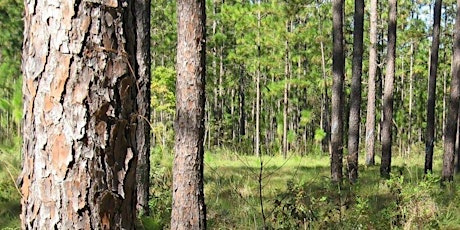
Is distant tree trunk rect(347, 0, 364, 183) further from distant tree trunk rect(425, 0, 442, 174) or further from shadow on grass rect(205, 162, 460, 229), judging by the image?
shadow on grass rect(205, 162, 460, 229)

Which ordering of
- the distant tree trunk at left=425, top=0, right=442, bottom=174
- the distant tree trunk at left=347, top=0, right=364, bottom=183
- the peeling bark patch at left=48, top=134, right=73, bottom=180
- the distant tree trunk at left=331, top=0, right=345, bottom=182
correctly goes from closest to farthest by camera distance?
the peeling bark patch at left=48, top=134, right=73, bottom=180 < the distant tree trunk at left=331, top=0, right=345, bottom=182 < the distant tree trunk at left=347, top=0, right=364, bottom=183 < the distant tree trunk at left=425, top=0, right=442, bottom=174

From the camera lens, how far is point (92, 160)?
1553mm

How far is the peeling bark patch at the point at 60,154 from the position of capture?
60.2 inches

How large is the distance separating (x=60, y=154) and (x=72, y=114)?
0.13 meters

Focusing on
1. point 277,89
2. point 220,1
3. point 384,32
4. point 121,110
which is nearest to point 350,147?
point 277,89

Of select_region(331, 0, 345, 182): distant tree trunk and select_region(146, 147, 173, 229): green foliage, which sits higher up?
select_region(331, 0, 345, 182): distant tree trunk

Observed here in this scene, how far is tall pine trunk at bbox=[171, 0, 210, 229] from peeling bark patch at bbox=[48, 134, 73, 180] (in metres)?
3.33

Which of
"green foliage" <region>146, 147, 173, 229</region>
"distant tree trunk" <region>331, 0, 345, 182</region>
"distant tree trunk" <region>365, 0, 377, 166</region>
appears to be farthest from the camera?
"distant tree trunk" <region>365, 0, 377, 166</region>

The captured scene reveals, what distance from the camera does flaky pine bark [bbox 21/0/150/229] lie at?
1.54 m

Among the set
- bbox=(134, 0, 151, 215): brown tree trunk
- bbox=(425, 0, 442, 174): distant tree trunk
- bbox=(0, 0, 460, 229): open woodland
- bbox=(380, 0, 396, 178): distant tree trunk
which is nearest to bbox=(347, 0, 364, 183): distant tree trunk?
bbox=(0, 0, 460, 229): open woodland

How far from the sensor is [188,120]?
16.0 ft

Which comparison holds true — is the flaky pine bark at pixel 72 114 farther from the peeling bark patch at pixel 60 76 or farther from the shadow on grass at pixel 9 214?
the shadow on grass at pixel 9 214

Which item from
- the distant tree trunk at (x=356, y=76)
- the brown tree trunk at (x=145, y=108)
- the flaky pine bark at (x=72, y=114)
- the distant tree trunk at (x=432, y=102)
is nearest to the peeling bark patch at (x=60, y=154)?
the flaky pine bark at (x=72, y=114)

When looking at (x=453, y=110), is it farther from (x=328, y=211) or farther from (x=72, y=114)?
(x=72, y=114)
